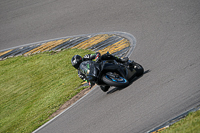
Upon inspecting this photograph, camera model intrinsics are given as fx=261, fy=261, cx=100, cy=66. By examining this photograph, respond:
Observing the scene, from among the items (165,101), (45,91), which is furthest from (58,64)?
(165,101)

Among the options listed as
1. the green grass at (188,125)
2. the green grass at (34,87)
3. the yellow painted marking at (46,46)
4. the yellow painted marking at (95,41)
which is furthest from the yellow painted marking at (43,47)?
the green grass at (188,125)

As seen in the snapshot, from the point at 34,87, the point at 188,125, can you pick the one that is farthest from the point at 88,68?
the point at 34,87

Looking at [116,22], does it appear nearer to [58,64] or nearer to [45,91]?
[58,64]

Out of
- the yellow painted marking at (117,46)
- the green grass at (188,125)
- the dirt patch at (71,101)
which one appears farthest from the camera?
the yellow painted marking at (117,46)

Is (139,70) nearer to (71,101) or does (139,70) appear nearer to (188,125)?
(71,101)

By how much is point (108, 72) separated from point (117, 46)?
4.52m

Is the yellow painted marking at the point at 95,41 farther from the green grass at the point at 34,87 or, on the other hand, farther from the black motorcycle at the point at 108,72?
the black motorcycle at the point at 108,72

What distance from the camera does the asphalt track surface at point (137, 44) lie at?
21.9 ft

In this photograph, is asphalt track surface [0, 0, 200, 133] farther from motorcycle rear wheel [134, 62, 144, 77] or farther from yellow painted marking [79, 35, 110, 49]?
yellow painted marking [79, 35, 110, 49]

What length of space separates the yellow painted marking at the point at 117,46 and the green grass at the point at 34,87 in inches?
40.3

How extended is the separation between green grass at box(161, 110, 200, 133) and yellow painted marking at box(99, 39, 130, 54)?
6856mm

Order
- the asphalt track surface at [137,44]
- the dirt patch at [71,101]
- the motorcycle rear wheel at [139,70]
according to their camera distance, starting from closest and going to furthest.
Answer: the asphalt track surface at [137,44] < the motorcycle rear wheel at [139,70] < the dirt patch at [71,101]

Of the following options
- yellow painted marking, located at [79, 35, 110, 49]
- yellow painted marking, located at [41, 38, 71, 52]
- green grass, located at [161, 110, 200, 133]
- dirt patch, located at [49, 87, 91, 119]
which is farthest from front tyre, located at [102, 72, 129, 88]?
yellow painted marking, located at [41, 38, 71, 52]

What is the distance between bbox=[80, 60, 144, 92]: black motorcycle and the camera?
25.5 feet
